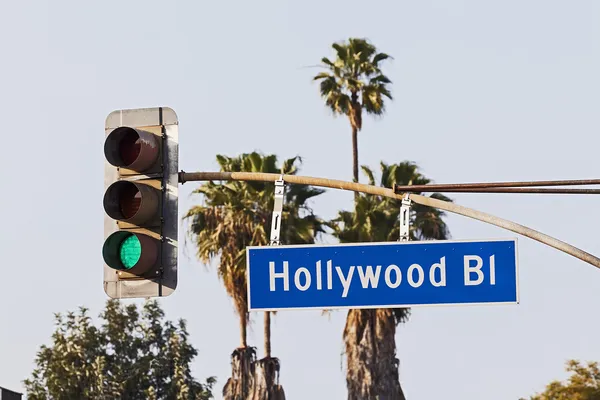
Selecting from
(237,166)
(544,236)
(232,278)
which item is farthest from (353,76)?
(544,236)

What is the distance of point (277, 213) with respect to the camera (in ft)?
39.8

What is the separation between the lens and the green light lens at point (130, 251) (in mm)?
11336

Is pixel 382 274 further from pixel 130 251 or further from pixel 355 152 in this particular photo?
pixel 355 152

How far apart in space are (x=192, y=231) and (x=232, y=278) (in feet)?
8.33

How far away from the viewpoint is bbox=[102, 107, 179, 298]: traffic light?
1135 centimetres

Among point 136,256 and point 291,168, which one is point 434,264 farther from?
point 291,168

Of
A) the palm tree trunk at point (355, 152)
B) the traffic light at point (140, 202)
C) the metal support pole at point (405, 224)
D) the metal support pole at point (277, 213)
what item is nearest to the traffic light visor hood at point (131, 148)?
the traffic light at point (140, 202)

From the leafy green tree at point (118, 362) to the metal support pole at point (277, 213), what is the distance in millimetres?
41956

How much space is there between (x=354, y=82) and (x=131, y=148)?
3976 cm

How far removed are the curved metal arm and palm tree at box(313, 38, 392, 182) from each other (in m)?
38.4

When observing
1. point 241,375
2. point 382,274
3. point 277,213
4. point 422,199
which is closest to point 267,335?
point 241,375

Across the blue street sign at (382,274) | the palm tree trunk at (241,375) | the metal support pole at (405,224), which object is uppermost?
the palm tree trunk at (241,375)

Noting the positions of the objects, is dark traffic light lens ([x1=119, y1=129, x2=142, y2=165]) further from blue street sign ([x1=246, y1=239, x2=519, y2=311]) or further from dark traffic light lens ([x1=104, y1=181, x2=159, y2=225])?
blue street sign ([x1=246, y1=239, x2=519, y2=311])

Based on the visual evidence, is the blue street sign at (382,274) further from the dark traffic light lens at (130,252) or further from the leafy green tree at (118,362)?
the leafy green tree at (118,362)
